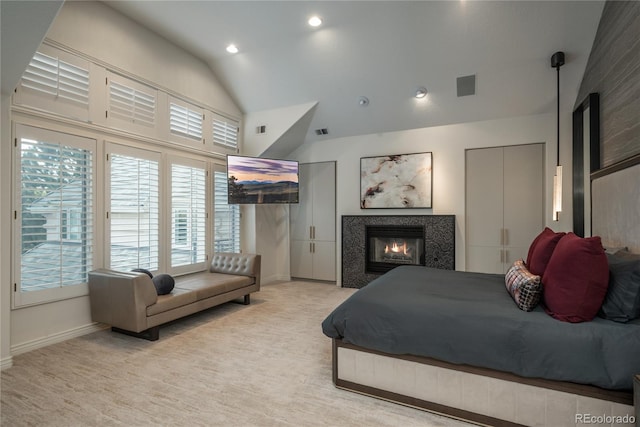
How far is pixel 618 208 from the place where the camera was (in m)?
2.65

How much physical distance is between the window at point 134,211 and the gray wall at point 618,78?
4911 mm

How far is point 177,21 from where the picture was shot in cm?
403

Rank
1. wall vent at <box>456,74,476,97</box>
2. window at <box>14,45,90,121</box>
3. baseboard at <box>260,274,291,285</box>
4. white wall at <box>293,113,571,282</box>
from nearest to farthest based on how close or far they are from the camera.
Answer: window at <box>14,45,90,121</box> → wall vent at <box>456,74,476,97</box> → white wall at <box>293,113,571,282</box> → baseboard at <box>260,274,291,285</box>

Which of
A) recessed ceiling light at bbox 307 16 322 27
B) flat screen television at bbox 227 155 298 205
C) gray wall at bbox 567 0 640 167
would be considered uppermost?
recessed ceiling light at bbox 307 16 322 27

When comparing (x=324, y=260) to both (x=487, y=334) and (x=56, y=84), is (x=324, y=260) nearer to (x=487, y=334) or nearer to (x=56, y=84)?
(x=487, y=334)

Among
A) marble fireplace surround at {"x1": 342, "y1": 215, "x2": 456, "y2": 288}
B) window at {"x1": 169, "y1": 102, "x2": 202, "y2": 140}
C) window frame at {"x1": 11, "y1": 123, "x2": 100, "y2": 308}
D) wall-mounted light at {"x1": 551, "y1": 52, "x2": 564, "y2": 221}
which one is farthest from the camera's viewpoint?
marble fireplace surround at {"x1": 342, "y1": 215, "x2": 456, "y2": 288}

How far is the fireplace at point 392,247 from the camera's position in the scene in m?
5.27

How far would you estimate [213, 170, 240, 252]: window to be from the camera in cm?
524

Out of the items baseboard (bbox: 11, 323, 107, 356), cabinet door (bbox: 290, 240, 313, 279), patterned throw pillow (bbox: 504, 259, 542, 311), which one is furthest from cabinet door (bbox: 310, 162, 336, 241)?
patterned throw pillow (bbox: 504, 259, 542, 311)

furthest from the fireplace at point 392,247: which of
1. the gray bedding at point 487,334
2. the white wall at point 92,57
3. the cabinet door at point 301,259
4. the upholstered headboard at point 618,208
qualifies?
the white wall at point 92,57

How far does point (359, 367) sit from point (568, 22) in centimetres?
409
